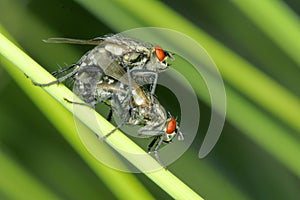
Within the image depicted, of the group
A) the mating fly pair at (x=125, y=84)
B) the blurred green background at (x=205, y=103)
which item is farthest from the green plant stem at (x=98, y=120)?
the blurred green background at (x=205, y=103)

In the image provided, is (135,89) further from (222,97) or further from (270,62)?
(270,62)

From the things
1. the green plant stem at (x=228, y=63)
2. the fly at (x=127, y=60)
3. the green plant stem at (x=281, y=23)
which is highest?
the green plant stem at (x=281, y=23)

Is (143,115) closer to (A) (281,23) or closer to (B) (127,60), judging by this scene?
(B) (127,60)

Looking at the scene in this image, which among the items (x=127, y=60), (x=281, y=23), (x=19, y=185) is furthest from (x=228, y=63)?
(x=19, y=185)

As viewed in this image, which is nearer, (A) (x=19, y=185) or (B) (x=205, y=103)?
(A) (x=19, y=185)

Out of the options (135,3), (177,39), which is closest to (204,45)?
(177,39)

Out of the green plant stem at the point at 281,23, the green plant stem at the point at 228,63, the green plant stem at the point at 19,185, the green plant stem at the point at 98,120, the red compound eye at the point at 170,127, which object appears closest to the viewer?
the green plant stem at the point at 98,120

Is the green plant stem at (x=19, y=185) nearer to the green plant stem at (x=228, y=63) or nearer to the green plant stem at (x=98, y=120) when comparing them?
the green plant stem at (x=228, y=63)
